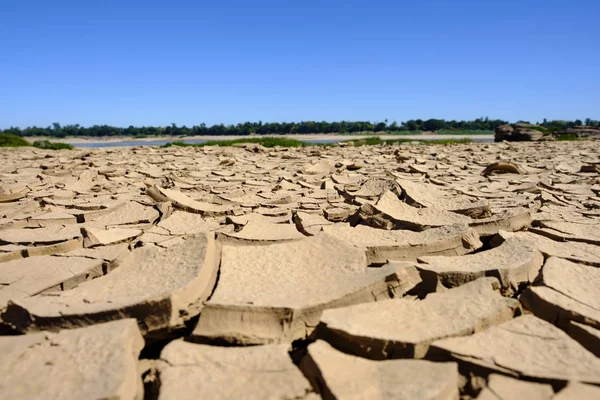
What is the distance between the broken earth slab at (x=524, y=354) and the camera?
37.1 inches

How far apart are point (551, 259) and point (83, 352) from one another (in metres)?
1.47

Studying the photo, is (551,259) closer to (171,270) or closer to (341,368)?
(341,368)

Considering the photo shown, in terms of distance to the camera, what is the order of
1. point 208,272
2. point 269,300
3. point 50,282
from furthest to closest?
point 50,282 < point 208,272 < point 269,300

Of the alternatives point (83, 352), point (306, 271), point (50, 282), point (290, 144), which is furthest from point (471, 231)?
point (290, 144)

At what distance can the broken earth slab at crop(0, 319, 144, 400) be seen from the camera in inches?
35.3

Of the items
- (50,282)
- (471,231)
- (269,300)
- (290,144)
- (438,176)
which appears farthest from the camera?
(290,144)

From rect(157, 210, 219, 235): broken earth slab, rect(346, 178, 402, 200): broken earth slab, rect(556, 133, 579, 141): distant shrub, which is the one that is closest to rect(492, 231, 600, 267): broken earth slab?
rect(346, 178, 402, 200): broken earth slab

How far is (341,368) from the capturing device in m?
0.96

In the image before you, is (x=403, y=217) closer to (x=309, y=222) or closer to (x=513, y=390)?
(x=309, y=222)

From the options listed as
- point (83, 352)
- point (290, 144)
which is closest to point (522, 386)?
point (83, 352)

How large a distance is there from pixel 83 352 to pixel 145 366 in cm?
14

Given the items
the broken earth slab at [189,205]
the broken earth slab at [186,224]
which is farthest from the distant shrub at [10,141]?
the broken earth slab at [186,224]

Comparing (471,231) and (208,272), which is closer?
(208,272)

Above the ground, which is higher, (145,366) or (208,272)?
(208,272)
